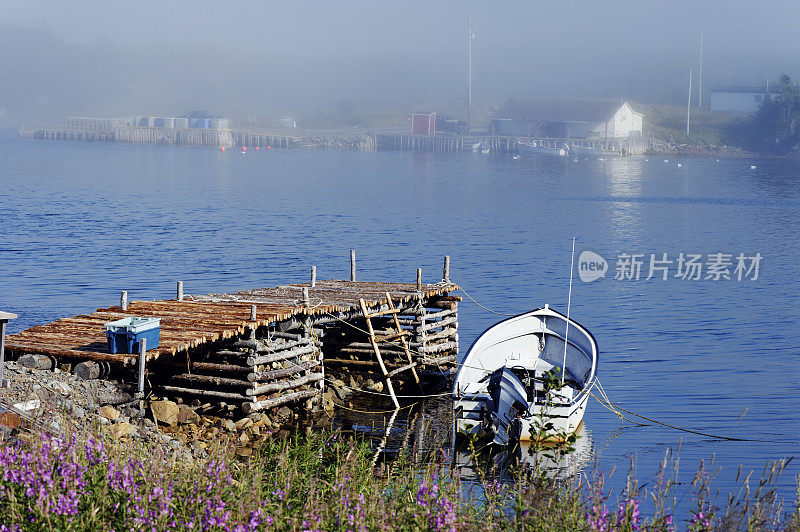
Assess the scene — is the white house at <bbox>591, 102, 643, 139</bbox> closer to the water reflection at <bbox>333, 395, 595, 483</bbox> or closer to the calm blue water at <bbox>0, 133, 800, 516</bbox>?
the calm blue water at <bbox>0, 133, 800, 516</bbox>

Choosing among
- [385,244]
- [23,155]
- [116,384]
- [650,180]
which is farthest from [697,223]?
[23,155]

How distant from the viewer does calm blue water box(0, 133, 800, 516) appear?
2606cm

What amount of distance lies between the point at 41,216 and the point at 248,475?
68871 millimetres

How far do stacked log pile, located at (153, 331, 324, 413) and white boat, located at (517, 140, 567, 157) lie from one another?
162405 mm

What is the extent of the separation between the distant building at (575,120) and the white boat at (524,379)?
158m

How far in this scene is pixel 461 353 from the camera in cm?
3092

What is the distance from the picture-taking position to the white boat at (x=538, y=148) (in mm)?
180350

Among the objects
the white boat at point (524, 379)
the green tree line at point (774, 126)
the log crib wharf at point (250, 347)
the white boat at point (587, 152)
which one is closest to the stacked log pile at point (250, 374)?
the log crib wharf at point (250, 347)

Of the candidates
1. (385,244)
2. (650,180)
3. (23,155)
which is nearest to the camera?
(385,244)

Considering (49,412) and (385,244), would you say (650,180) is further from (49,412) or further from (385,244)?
(49,412)

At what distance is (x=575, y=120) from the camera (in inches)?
7121
